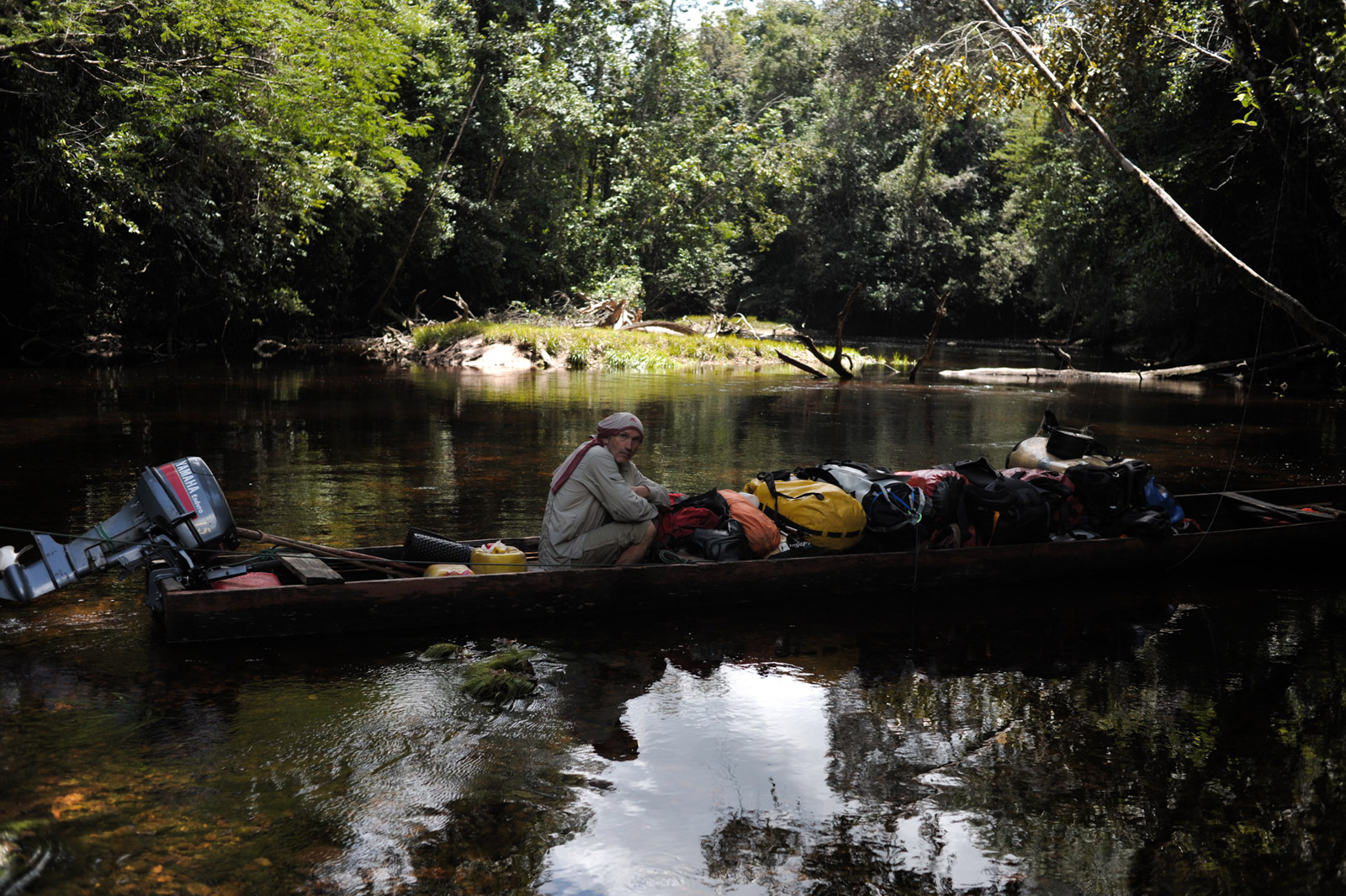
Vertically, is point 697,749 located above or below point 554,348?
below

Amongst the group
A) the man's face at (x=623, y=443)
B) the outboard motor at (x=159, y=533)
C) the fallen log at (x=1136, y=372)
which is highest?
the fallen log at (x=1136, y=372)

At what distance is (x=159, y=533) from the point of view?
557 centimetres

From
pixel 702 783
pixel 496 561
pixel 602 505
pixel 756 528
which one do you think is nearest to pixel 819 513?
pixel 756 528

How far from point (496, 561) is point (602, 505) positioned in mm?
782

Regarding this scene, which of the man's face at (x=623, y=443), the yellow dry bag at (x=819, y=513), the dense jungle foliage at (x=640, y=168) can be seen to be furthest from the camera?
the dense jungle foliage at (x=640, y=168)

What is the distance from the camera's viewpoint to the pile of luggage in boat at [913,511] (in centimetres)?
686

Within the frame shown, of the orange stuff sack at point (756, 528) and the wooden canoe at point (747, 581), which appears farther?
the orange stuff sack at point (756, 528)

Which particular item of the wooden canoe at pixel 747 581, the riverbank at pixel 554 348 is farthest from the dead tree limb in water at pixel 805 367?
the wooden canoe at pixel 747 581

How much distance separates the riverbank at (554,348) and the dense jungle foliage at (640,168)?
2.99 m

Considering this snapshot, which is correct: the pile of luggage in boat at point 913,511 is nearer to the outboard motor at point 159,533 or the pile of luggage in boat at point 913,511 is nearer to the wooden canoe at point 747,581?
the wooden canoe at point 747,581

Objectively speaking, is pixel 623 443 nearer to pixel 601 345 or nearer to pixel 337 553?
pixel 337 553

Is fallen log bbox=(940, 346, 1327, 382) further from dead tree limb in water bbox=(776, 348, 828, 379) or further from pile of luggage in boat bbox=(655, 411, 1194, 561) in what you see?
pile of luggage in boat bbox=(655, 411, 1194, 561)

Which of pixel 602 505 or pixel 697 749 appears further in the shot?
pixel 602 505

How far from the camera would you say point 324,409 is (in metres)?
16.8
